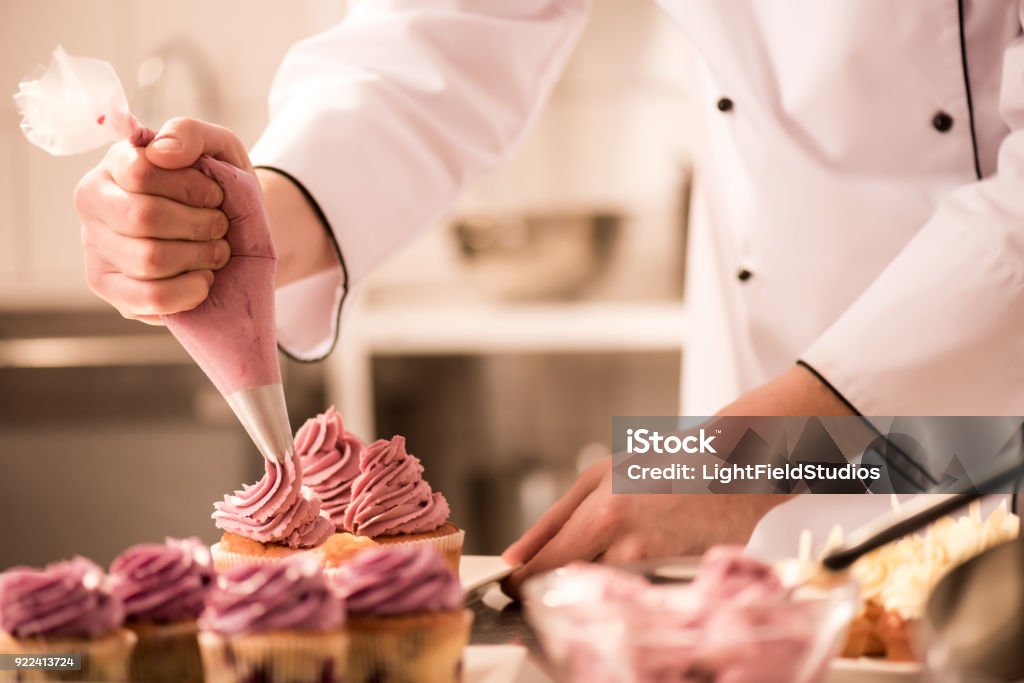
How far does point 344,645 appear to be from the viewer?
0.69m

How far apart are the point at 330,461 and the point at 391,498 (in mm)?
92

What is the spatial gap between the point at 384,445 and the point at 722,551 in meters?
0.55

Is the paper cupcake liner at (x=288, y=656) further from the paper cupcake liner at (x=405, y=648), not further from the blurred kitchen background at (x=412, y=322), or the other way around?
the blurred kitchen background at (x=412, y=322)

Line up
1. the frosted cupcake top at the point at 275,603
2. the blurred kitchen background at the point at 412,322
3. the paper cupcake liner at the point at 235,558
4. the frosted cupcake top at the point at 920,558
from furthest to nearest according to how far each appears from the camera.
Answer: the blurred kitchen background at the point at 412,322
the paper cupcake liner at the point at 235,558
the frosted cupcake top at the point at 920,558
the frosted cupcake top at the point at 275,603

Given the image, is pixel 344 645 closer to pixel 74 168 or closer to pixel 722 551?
pixel 722 551

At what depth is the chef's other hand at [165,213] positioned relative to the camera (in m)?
0.91

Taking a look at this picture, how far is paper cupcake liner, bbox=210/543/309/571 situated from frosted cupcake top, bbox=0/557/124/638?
0.87 ft

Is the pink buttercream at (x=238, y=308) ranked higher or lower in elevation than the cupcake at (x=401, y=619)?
higher

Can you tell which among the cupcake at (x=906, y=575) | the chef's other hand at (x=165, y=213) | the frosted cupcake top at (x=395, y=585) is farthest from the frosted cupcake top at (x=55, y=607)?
the cupcake at (x=906, y=575)

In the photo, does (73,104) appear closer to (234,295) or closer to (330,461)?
(234,295)

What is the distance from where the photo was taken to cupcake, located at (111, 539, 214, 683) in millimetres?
753

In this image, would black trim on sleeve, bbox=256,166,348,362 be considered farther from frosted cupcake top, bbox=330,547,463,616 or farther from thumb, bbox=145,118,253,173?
frosted cupcake top, bbox=330,547,463,616

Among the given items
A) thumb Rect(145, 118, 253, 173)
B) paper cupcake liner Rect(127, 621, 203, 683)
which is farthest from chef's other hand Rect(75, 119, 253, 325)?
paper cupcake liner Rect(127, 621, 203, 683)
